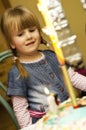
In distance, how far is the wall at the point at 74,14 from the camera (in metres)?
2.62

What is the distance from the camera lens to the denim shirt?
117 cm

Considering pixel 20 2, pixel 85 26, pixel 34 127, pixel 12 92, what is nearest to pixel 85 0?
pixel 85 26

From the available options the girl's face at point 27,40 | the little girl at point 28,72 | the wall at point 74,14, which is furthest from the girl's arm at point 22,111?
the wall at point 74,14

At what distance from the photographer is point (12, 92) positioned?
113cm

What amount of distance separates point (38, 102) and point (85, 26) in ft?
5.38

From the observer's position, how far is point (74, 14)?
268 cm

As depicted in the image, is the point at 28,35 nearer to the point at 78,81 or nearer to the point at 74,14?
the point at 78,81

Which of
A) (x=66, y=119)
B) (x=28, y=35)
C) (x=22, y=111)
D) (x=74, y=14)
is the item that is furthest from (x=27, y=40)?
(x=74, y=14)

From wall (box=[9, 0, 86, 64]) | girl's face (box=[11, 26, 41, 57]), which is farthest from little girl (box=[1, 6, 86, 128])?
wall (box=[9, 0, 86, 64])

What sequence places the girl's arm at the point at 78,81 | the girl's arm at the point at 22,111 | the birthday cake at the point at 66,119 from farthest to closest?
the girl's arm at the point at 78,81, the girl's arm at the point at 22,111, the birthday cake at the point at 66,119

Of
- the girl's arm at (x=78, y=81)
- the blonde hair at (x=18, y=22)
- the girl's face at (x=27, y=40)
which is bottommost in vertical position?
the girl's arm at (x=78, y=81)

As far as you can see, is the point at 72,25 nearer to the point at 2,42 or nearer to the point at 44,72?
the point at 2,42

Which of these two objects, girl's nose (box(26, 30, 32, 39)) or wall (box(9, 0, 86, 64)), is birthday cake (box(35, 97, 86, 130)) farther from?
wall (box(9, 0, 86, 64))

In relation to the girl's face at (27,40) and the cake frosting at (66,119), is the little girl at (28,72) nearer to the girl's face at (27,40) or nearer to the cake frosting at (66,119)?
the girl's face at (27,40)
